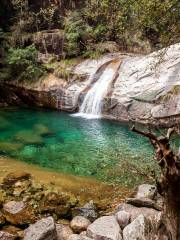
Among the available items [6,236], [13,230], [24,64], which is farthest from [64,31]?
[6,236]

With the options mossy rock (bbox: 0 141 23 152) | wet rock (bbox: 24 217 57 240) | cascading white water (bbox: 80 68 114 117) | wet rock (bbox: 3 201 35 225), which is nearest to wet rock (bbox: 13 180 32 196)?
wet rock (bbox: 3 201 35 225)

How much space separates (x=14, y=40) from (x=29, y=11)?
11.1 ft

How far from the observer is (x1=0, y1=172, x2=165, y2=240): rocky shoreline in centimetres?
763

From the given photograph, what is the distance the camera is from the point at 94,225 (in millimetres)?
8008

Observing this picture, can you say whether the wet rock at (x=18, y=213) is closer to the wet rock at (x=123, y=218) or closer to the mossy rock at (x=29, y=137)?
the wet rock at (x=123, y=218)

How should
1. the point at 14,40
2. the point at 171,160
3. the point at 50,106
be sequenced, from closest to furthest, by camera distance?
the point at 171,160 < the point at 50,106 < the point at 14,40

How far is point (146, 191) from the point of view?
962 cm

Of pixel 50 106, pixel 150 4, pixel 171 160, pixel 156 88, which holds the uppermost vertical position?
pixel 150 4

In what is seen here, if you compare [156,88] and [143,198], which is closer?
[143,198]

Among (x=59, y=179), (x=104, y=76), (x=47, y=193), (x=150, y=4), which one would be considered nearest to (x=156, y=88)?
(x=104, y=76)

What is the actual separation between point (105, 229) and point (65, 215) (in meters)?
1.63

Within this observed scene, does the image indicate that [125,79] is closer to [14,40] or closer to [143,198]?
[14,40]

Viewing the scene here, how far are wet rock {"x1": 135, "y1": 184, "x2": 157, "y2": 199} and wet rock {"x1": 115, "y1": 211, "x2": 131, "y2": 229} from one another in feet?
3.74

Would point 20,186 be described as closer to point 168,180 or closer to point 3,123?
point 168,180
